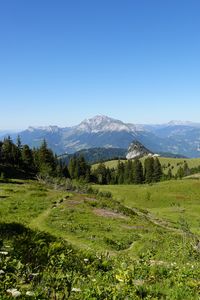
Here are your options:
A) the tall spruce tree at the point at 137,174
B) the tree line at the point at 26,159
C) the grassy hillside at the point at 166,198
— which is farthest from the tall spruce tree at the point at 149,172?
the grassy hillside at the point at 166,198

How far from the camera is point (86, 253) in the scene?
16000 mm

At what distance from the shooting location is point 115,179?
596ft

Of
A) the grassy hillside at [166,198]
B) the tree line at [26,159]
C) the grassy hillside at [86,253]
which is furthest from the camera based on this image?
the tree line at [26,159]

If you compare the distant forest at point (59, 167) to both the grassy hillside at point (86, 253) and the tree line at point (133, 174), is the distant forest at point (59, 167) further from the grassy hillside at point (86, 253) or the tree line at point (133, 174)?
the grassy hillside at point (86, 253)

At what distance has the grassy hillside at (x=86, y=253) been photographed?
9.47 m

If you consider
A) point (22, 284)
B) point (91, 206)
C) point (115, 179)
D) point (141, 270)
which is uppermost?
point (22, 284)

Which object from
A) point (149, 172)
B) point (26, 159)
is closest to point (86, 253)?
point (26, 159)

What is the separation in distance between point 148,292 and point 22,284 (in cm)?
365

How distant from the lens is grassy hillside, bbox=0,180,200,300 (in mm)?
9466

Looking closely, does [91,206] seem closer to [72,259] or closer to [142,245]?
[142,245]

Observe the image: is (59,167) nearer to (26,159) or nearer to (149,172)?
(26,159)

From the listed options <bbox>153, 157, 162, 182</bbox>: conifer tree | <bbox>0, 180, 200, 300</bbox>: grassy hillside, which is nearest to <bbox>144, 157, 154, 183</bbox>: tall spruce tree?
<bbox>153, 157, 162, 182</bbox>: conifer tree

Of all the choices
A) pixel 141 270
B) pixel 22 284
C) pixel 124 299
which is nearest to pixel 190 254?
pixel 141 270

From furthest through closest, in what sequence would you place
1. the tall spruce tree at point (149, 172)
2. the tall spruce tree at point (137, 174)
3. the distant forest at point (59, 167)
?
the tall spruce tree at point (149, 172) < the tall spruce tree at point (137, 174) < the distant forest at point (59, 167)
